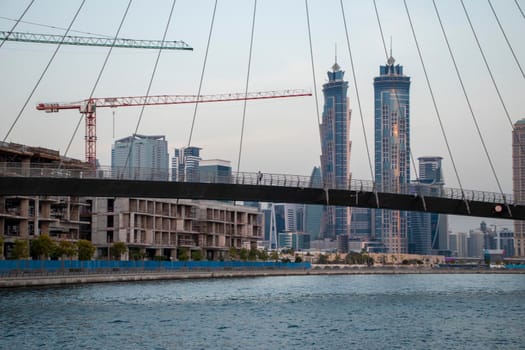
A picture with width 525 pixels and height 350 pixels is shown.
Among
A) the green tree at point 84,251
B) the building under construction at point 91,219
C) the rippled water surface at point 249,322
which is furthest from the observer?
the green tree at point 84,251

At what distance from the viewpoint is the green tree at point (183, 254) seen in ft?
609

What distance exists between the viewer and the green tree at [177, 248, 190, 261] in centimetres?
18550

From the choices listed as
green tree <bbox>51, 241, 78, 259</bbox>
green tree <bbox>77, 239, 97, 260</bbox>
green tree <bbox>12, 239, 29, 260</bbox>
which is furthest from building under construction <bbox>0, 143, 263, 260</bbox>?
green tree <bbox>12, 239, 29, 260</bbox>

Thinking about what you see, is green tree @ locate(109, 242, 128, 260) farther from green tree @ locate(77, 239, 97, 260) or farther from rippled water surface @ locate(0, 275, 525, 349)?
rippled water surface @ locate(0, 275, 525, 349)

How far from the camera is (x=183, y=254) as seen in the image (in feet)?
611

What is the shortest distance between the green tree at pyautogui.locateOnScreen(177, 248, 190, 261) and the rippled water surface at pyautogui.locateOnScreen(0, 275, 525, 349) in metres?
92.6

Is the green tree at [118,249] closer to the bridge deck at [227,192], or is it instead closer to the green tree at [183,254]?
the green tree at [183,254]

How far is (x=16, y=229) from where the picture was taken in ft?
465

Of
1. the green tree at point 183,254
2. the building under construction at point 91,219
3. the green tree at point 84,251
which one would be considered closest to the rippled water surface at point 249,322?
the building under construction at point 91,219

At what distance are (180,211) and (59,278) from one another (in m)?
92.1

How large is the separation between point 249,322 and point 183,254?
123 meters

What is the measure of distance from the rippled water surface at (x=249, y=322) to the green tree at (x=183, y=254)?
3646 inches

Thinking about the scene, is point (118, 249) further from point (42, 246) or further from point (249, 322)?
point (249, 322)

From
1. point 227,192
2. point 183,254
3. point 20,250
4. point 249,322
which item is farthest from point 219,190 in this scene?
point 183,254
